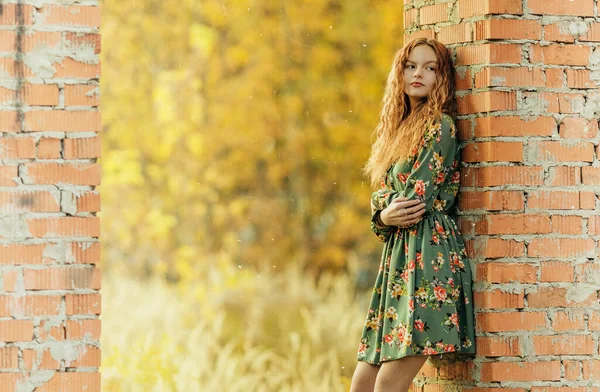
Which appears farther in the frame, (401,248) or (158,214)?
(158,214)

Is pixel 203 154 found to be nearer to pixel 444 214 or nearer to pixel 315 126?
pixel 315 126

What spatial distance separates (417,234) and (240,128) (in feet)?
6.43

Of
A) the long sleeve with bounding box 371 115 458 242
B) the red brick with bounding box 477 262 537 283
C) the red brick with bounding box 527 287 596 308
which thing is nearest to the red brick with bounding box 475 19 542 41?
the long sleeve with bounding box 371 115 458 242

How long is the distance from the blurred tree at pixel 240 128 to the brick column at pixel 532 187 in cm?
179

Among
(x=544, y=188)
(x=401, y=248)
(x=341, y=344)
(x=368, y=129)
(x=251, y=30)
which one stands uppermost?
(x=251, y=30)

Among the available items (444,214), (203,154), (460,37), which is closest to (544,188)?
(444,214)

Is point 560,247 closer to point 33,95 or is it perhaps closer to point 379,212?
point 379,212

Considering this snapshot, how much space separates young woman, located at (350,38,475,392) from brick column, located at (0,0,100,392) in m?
1.16

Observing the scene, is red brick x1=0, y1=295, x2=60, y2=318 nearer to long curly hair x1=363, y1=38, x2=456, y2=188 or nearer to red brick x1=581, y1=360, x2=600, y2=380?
long curly hair x1=363, y1=38, x2=456, y2=188

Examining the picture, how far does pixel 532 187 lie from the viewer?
3664 mm

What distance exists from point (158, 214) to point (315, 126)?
3.58 feet

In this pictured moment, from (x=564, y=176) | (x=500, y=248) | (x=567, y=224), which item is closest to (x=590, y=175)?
(x=564, y=176)

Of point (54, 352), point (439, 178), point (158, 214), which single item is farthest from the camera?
point (158, 214)

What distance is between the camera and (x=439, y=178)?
11.9 feet
